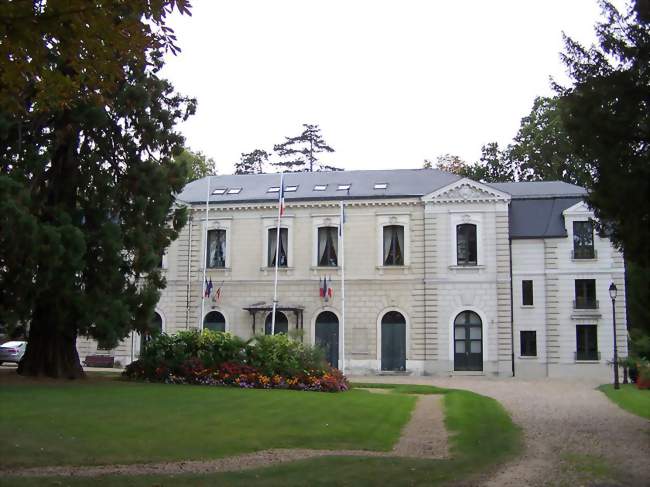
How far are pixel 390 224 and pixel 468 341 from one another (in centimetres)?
707

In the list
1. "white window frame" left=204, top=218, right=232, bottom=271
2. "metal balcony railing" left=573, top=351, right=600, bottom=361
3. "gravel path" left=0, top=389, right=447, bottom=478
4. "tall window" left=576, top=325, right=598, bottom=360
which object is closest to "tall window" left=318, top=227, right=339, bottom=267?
"white window frame" left=204, top=218, right=232, bottom=271

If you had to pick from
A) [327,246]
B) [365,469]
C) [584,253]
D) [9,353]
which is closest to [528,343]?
[584,253]

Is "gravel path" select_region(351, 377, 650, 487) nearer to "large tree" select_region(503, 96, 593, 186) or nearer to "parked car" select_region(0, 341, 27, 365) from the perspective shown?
"parked car" select_region(0, 341, 27, 365)

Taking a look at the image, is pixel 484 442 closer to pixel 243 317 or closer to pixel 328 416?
pixel 328 416

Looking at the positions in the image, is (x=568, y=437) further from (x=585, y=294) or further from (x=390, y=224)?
(x=390, y=224)

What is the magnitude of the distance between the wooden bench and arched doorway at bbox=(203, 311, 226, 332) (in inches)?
209

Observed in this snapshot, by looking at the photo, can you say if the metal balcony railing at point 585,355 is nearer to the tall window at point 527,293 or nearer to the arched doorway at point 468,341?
the tall window at point 527,293

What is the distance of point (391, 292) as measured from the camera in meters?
37.2

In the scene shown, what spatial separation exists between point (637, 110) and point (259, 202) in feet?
89.6

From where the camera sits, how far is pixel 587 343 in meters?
35.2

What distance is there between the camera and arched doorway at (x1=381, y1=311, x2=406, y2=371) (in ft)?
120

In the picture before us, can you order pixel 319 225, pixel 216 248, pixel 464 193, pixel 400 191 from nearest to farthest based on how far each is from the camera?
pixel 464 193
pixel 400 191
pixel 319 225
pixel 216 248

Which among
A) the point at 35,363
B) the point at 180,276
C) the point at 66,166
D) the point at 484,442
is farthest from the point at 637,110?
the point at 180,276

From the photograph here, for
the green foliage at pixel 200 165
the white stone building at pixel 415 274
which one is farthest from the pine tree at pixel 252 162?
the white stone building at pixel 415 274
